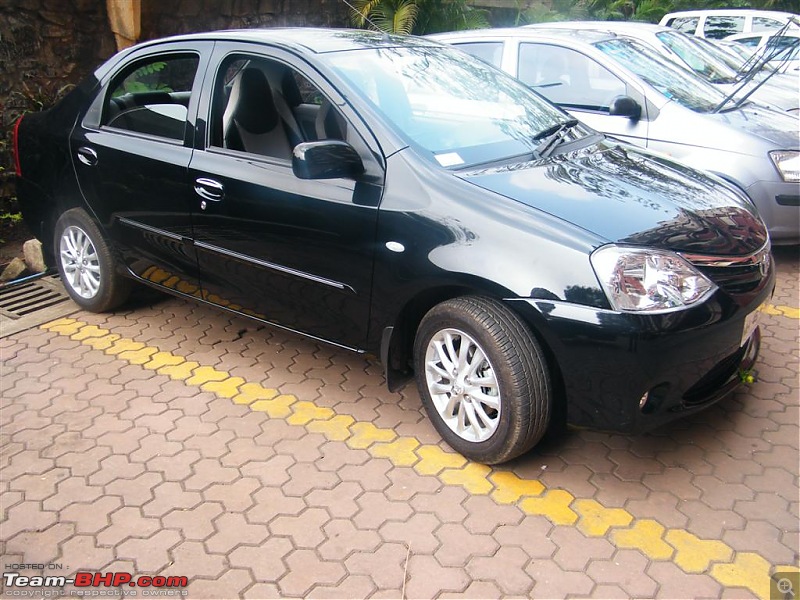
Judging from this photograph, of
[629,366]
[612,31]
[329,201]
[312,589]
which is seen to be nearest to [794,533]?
[629,366]

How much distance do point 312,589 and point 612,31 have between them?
563cm

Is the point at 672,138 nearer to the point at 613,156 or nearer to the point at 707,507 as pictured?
the point at 613,156

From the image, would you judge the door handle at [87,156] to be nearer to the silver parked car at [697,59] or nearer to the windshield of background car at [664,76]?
the windshield of background car at [664,76]

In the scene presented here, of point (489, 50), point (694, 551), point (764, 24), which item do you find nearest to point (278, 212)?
point (694, 551)

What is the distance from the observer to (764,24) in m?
12.2

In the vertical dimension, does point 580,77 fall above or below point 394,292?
above

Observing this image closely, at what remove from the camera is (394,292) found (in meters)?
3.12

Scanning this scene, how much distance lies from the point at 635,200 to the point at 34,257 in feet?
15.4

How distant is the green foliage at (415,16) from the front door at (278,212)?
19.1 ft

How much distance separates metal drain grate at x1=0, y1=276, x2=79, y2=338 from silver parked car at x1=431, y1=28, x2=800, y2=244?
3972mm

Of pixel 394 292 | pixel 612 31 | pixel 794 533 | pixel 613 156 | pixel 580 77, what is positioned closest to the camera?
pixel 794 533

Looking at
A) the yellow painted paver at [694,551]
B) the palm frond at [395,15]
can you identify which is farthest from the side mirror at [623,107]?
the palm frond at [395,15]

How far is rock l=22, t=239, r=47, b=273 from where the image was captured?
A: 5.62m

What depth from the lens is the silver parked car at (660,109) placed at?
16.5ft
